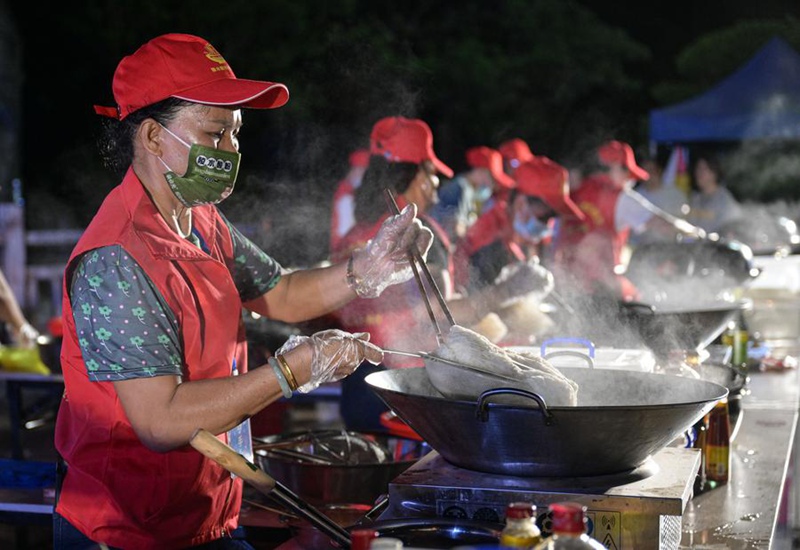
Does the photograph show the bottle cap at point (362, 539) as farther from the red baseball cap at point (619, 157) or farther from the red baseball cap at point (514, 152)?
the red baseball cap at point (514, 152)

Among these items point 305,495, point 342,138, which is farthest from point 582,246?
point 342,138

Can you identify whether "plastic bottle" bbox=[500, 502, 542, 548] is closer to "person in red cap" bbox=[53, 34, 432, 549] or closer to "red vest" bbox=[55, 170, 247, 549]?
"person in red cap" bbox=[53, 34, 432, 549]

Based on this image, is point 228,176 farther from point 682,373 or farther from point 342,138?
point 342,138

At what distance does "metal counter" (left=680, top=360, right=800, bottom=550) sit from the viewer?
7.66ft

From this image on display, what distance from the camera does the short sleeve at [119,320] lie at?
78.2 inches

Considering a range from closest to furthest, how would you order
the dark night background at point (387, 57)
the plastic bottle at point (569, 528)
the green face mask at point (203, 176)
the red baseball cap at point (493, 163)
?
the plastic bottle at point (569, 528) < the green face mask at point (203, 176) < the red baseball cap at point (493, 163) < the dark night background at point (387, 57)

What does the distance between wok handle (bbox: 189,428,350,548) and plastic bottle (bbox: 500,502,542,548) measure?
18.7 inches

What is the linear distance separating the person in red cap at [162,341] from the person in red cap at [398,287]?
1.43 m

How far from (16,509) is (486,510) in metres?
1.67

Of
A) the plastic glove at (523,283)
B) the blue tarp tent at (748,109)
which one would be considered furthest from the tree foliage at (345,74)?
the blue tarp tent at (748,109)

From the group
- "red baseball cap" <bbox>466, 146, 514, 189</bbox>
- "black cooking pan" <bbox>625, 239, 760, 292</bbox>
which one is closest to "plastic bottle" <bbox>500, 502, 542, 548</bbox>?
"black cooking pan" <bbox>625, 239, 760, 292</bbox>

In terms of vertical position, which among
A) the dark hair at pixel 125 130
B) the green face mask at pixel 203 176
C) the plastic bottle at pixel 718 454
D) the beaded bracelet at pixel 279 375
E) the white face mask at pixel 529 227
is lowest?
the plastic bottle at pixel 718 454

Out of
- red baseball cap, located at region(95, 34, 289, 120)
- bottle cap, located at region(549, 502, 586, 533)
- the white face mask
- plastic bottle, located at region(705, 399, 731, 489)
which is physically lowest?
plastic bottle, located at region(705, 399, 731, 489)

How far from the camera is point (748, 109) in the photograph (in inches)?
522
